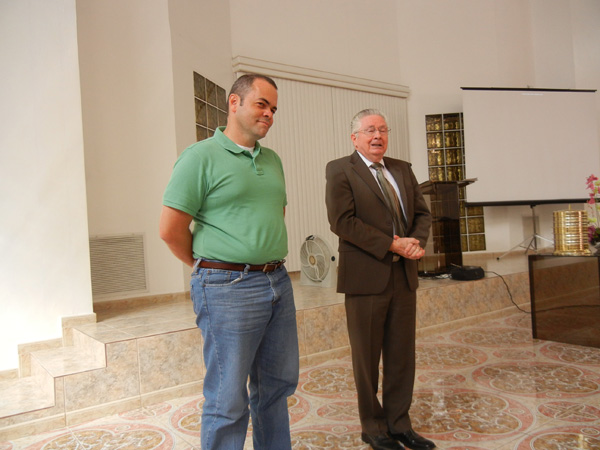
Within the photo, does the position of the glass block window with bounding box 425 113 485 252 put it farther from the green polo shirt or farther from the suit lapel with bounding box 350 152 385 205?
the green polo shirt

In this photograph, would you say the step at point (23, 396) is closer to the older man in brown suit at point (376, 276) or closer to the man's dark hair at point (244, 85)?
the older man in brown suit at point (376, 276)

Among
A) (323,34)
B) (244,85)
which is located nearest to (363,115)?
(244,85)

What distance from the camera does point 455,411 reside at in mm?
2410

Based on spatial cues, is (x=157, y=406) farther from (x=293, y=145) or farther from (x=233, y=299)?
(x=293, y=145)

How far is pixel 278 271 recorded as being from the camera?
157 cm

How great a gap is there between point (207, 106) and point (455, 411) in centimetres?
377

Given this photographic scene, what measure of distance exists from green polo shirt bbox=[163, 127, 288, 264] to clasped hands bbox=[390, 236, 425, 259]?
0.69 m

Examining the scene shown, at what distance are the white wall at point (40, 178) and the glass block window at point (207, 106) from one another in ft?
4.83

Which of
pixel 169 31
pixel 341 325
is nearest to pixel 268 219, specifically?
pixel 341 325

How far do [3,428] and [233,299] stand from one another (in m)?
1.75

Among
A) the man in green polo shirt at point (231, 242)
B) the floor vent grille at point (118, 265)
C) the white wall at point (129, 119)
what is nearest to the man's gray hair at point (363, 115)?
the man in green polo shirt at point (231, 242)

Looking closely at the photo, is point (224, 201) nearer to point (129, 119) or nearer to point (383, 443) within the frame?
point (383, 443)

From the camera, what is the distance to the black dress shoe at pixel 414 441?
2.01 metres

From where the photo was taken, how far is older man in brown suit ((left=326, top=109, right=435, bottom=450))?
203 centimetres
